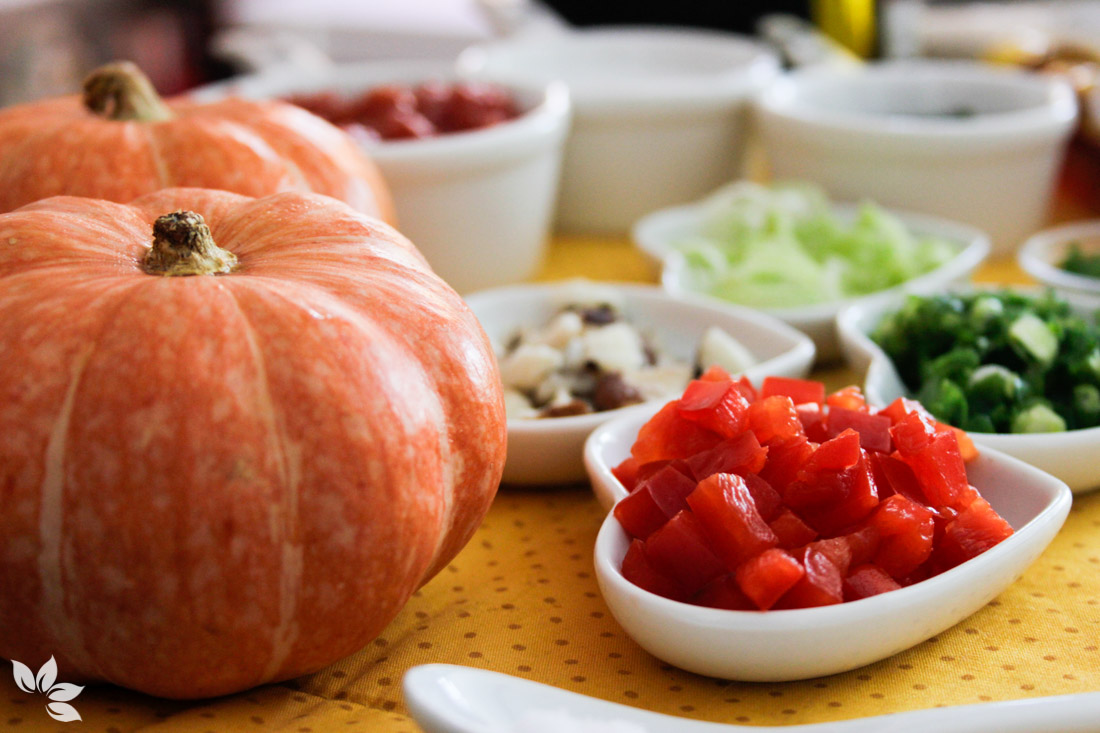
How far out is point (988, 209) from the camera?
7.04ft

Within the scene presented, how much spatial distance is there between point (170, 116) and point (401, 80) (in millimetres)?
899

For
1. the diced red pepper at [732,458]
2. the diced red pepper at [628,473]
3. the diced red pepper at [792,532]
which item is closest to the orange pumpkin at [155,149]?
the diced red pepper at [628,473]

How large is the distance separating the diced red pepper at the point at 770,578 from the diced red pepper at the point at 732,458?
11 centimetres

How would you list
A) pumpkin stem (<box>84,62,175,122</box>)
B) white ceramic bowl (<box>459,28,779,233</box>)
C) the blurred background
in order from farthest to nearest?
the blurred background < white ceramic bowl (<box>459,28,779,233</box>) < pumpkin stem (<box>84,62,175,122</box>)

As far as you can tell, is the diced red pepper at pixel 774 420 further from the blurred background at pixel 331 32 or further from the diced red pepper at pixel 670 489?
the blurred background at pixel 331 32

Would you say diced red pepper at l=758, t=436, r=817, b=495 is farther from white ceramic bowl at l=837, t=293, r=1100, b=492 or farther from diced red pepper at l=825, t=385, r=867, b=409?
white ceramic bowl at l=837, t=293, r=1100, b=492

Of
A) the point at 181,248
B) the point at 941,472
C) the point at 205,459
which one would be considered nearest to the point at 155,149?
the point at 181,248

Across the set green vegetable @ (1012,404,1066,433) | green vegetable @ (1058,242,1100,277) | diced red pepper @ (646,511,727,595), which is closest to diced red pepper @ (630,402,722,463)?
diced red pepper @ (646,511,727,595)

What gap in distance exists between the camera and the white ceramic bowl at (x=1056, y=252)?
1682 mm

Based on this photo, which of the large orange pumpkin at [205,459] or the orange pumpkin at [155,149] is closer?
the large orange pumpkin at [205,459]

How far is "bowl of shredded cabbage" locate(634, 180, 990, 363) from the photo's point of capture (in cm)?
169

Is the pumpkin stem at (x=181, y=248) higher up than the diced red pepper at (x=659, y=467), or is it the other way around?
the pumpkin stem at (x=181, y=248)

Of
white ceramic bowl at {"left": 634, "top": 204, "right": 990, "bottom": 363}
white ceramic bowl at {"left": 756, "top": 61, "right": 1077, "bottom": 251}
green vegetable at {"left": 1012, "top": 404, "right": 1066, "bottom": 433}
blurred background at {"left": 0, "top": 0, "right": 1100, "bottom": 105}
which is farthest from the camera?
blurred background at {"left": 0, "top": 0, "right": 1100, "bottom": 105}

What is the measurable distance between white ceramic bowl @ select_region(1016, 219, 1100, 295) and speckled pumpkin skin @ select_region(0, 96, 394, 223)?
110 centimetres
